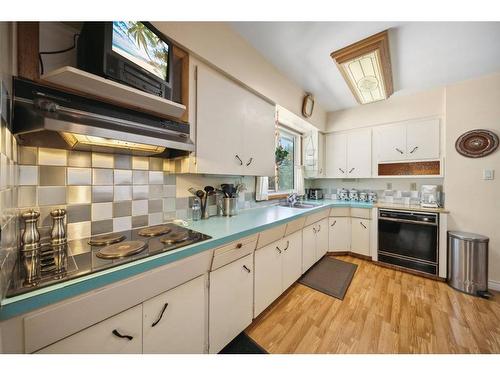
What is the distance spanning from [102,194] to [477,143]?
3690 millimetres

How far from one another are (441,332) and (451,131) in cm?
222

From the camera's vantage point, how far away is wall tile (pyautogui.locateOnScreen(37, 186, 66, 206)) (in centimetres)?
91

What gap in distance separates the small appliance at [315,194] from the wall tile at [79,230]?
3179 millimetres

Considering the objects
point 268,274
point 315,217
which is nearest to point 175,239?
point 268,274

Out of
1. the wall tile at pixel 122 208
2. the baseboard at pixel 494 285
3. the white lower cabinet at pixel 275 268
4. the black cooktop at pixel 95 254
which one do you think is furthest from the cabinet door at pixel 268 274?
the baseboard at pixel 494 285

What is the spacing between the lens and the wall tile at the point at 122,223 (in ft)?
3.81

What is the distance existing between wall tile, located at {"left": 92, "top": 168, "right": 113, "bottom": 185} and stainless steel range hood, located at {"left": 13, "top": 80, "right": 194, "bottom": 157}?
126 millimetres

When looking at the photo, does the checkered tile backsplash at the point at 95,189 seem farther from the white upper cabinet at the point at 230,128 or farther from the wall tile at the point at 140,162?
the white upper cabinet at the point at 230,128

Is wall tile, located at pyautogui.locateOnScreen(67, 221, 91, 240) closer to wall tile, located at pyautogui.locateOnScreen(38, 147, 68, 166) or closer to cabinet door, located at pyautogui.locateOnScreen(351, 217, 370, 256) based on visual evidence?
wall tile, located at pyautogui.locateOnScreen(38, 147, 68, 166)

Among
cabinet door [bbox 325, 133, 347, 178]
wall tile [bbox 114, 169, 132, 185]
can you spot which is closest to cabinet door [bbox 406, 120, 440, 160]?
cabinet door [bbox 325, 133, 347, 178]

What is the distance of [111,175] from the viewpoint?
1.14 metres

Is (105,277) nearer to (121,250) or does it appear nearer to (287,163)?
(121,250)
